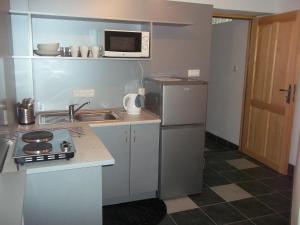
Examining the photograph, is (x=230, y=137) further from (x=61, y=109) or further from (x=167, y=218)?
(x=61, y=109)

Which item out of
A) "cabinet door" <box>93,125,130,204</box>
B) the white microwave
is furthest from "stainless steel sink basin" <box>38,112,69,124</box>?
the white microwave

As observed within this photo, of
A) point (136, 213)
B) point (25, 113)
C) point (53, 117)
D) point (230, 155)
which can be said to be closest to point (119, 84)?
point (53, 117)

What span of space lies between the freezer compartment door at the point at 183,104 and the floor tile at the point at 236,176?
1.04 m

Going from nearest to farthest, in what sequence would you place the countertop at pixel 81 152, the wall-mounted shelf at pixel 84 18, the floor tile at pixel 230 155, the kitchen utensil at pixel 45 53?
the countertop at pixel 81 152 < the wall-mounted shelf at pixel 84 18 < the kitchen utensil at pixel 45 53 < the floor tile at pixel 230 155

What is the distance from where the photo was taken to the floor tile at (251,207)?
2.68m

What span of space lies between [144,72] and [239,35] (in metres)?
1.91

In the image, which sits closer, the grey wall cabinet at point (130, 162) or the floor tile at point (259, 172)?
the grey wall cabinet at point (130, 162)

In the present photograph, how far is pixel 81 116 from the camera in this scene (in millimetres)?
2939

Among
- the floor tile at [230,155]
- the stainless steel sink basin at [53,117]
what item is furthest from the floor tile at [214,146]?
the stainless steel sink basin at [53,117]

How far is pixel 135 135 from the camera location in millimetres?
2693

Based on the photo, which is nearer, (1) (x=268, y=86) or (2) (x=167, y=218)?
(2) (x=167, y=218)

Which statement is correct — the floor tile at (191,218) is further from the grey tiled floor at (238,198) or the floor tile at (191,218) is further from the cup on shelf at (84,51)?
the cup on shelf at (84,51)

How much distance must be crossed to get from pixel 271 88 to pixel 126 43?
210 cm

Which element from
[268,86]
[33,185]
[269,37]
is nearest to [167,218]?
[33,185]
